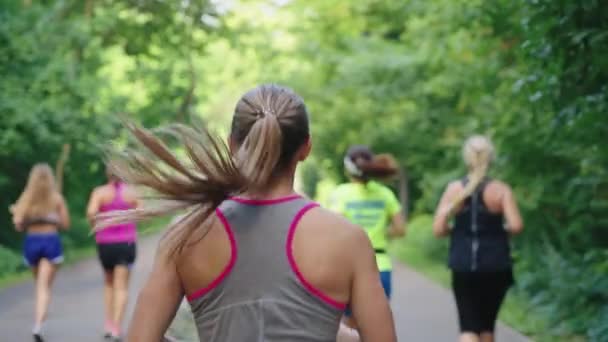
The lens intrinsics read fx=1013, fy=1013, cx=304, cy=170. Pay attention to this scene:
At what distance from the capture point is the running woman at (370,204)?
7.30 meters

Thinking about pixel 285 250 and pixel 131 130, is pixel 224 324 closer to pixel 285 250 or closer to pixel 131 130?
pixel 285 250

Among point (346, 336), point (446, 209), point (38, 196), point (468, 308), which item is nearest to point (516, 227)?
point (446, 209)

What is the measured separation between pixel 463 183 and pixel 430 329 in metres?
5.04

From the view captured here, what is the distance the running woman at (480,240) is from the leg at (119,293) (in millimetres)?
4198

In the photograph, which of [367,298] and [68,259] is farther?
[68,259]

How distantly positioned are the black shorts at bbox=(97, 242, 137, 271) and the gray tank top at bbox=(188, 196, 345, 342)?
7376mm

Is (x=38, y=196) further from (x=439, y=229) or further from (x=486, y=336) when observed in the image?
(x=486, y=336)

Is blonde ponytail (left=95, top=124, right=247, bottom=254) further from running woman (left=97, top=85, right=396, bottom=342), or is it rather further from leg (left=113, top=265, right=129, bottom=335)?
leg (left=113, top=265, right=129, bottom=335)

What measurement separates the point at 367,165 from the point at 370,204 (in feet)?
1.25

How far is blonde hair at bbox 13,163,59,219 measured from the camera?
32.1 feet

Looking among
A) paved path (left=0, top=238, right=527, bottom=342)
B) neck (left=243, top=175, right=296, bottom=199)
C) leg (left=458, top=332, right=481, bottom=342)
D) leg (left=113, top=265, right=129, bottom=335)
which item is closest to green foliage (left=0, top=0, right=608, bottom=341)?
neck (left=243, top=175, right=296, bottom=199)

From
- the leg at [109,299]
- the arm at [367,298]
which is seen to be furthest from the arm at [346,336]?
the leg at [109,299]

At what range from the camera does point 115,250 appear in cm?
973

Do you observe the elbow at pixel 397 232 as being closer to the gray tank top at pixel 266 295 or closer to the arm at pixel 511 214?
the arm at pixel 511 214
